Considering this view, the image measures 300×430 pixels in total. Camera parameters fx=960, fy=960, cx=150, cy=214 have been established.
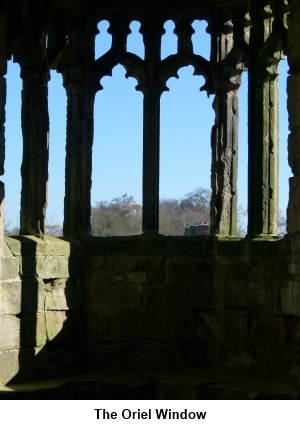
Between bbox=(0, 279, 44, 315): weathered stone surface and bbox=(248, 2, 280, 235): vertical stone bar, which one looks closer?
bbox=(0, 279, 44, 315): weathered stone surface

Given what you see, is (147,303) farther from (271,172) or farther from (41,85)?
(41,85)

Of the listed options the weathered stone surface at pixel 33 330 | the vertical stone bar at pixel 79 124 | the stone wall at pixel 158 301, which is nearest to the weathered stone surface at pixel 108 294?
the stone wall at pixel 158 301

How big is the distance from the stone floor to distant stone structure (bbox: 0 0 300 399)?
0.02 meters

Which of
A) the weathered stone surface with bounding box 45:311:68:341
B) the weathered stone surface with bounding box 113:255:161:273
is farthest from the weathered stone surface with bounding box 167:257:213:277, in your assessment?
the weathered stone surface with bounding box 45:311:68:341

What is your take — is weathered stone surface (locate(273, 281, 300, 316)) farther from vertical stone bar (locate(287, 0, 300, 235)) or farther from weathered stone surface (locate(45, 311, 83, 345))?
weathered stone surface (locate(45, 311, 83, 345))

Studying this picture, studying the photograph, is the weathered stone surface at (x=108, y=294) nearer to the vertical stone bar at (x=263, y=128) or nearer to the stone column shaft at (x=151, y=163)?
the stone column shaft at (x=151, y=163)

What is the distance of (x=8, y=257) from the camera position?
8.55 meters

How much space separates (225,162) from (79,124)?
1533 mm

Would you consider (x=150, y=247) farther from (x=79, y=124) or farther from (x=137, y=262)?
(x=79, y=124)

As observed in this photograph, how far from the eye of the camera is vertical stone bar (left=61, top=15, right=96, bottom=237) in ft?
31.7

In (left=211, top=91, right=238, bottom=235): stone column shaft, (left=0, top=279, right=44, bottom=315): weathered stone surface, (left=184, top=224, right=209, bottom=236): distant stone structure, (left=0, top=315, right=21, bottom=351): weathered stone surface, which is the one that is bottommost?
(left=0, top=315, right=21, bottom=351): weathered stone surface

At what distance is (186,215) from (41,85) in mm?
8563

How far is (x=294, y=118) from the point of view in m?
7.85

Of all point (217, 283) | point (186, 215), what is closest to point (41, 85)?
point (217, 283)
